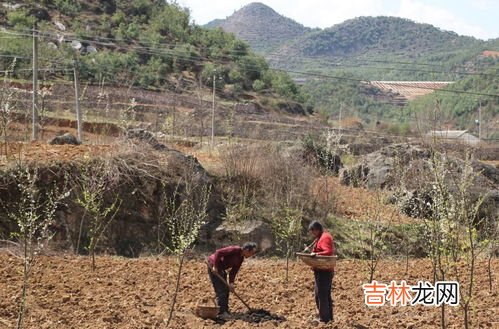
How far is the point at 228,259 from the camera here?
27.7 ft

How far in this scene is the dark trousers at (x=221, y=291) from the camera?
333 inches

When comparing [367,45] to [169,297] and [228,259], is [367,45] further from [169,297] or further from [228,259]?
[228,259]

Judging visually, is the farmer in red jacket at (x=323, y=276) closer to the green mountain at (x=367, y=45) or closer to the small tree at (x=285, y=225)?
the small tree at (x=285, y=225)

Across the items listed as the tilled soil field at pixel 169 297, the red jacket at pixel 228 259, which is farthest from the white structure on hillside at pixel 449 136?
the red jacket at pixel 228 259

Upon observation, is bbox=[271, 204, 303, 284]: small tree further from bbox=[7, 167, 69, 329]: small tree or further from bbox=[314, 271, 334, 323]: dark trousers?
bbox=[7, 167, 69, 329]: small tree

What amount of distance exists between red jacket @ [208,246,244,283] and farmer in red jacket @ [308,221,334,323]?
1076mm

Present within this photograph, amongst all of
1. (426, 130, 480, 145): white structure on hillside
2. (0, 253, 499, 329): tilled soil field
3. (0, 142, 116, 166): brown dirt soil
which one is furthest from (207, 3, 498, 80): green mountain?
(0, 253, 499, 329): tilled soil field

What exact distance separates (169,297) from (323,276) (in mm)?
Answer: 2582

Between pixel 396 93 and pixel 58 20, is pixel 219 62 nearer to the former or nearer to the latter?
pixel 58 20

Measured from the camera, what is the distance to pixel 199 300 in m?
9.30

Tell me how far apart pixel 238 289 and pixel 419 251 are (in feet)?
28.2

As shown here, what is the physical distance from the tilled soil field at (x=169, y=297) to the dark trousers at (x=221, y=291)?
0.27 m

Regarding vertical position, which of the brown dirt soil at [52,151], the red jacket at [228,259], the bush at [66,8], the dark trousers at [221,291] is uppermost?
the bush at [66,8]

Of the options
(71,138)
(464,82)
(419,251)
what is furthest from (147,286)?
(464,82)
